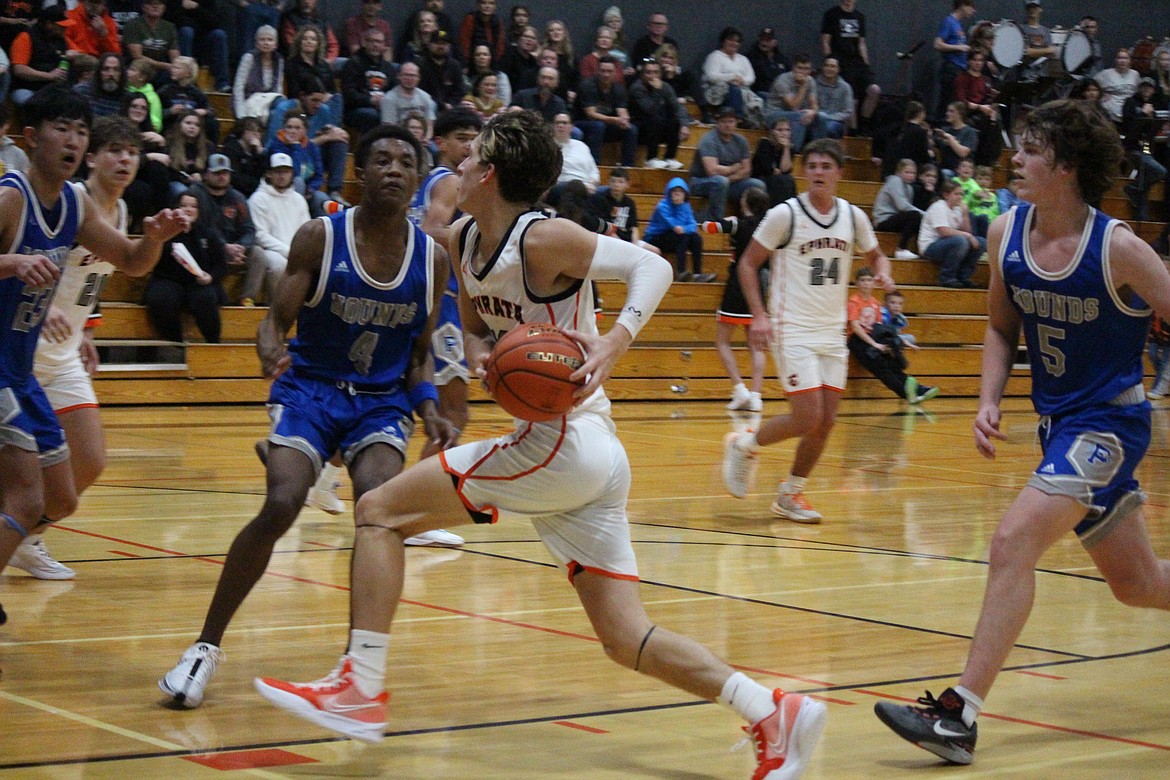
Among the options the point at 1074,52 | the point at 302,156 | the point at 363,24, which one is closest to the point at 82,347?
the point at 302,156

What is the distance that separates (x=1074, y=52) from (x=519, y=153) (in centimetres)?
1912

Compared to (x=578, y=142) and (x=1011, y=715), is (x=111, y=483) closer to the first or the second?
(x=1011, y=715)

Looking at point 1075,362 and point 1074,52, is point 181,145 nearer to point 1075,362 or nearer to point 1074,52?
point 1075,362

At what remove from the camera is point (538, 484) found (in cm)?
357

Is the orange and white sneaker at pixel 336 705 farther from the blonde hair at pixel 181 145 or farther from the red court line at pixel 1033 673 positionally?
→ the blonde hair at pixel 181 145

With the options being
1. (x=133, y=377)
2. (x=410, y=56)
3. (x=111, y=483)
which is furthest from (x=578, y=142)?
(x=111, y=483)

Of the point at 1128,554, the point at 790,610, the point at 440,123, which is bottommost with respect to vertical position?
the point at 790,610

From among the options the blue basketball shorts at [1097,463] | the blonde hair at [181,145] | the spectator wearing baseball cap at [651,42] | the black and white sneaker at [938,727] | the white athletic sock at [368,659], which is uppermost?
the blue basketball shorts at [1097,463]

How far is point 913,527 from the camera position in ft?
25.2

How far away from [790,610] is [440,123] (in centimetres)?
287

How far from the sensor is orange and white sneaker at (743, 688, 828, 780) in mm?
3410

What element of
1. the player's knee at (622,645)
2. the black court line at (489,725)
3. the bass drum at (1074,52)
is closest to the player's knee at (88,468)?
the black court line at (489,725)

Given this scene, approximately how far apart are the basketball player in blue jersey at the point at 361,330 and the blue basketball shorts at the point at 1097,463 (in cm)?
179

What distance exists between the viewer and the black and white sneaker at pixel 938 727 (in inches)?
Answer: 146
